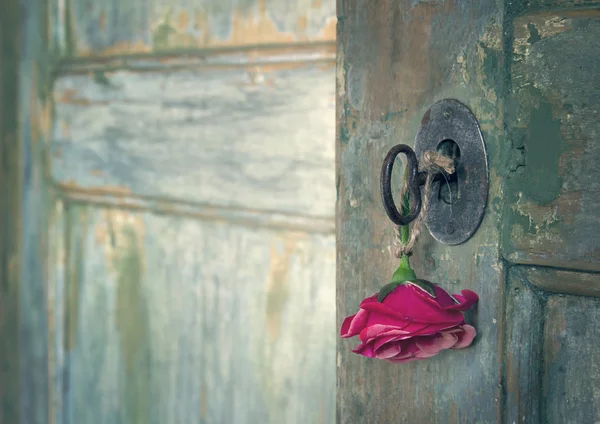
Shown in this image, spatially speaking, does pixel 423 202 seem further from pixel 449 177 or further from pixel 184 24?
pixel 184 24

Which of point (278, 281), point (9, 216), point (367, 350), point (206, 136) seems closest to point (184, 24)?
point (206, 136)

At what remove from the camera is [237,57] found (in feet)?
2.76

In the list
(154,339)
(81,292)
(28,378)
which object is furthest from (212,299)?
(28,378)

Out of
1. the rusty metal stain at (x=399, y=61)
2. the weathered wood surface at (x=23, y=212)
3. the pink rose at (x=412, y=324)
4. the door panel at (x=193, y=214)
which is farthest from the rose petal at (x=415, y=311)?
the weathered wood surface at (x=23, y=212)

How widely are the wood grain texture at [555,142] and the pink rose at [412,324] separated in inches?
2.3

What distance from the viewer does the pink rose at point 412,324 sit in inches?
18.1

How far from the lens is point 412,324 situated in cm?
46

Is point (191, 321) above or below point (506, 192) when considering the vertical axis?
below

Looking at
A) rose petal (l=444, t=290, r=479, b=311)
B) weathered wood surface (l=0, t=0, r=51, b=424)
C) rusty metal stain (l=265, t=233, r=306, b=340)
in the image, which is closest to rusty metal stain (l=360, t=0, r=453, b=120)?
rose petal (l=444, t=290, r=479, b=311)

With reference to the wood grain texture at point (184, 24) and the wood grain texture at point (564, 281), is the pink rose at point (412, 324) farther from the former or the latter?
the wood grain texture at point (184, 24)

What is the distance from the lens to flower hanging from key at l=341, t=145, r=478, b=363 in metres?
0.46

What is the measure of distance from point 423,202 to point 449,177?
0.03 metres

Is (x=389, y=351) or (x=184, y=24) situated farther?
(x=184, y=24)

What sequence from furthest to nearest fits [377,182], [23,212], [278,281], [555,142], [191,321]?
[23,212] → [191,321] → [278,281] → [377,182] → [555,142]
